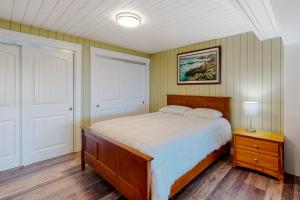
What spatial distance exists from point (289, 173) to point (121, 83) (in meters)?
3.45

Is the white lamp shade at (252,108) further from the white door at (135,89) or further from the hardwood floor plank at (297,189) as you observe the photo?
the white door at (135,89)

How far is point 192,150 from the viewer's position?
196 cm

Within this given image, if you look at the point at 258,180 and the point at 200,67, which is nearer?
the point at 258,180

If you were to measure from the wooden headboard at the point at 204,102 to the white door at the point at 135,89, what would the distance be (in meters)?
0.80

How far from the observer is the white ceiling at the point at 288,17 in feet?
4.13

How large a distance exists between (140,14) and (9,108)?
242 centimetres

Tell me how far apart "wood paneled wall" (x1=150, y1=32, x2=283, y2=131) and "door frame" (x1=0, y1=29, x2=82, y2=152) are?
2.35 metres

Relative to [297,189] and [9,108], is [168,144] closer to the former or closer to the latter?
[297,189]

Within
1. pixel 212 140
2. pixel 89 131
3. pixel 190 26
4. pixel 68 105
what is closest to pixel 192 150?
pixel 212 140

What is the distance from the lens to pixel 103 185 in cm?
210

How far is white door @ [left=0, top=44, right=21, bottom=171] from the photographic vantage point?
245 cm

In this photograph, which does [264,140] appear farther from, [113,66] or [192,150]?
[113,66]

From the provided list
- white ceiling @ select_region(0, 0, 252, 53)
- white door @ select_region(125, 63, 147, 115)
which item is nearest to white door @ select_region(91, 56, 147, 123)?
white door @ select_region(125, 63, 147, 115)

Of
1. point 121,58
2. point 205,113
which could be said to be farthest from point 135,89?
point 205,113
